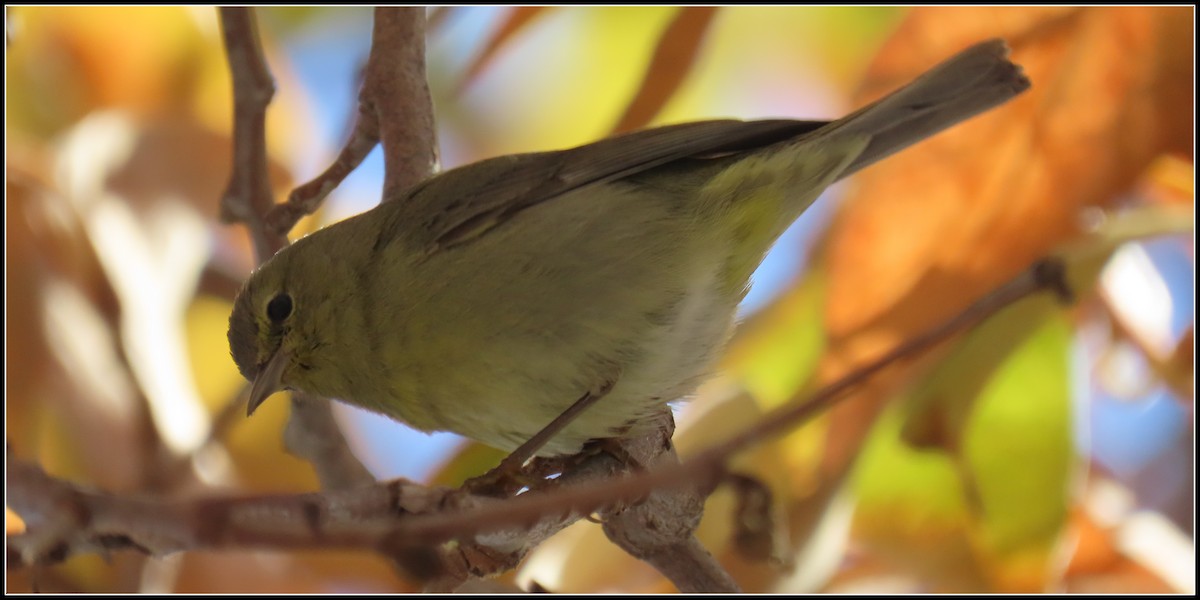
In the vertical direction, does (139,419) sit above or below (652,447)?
above

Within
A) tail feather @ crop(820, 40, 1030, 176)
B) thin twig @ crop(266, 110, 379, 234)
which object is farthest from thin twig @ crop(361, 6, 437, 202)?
tail feather @ crop(820, 40, 1030, 176)

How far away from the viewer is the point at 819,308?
3.14 m

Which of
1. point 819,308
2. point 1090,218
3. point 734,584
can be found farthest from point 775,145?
point 734,584

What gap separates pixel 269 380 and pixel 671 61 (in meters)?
1.47

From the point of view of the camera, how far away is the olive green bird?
7.66 feet

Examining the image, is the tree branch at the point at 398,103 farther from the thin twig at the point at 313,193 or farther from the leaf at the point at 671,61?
the leaf at the point at 671,61

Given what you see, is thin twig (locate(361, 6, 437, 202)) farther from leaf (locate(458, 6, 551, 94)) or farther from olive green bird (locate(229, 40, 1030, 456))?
leaf (locate(458, 6, 551, 94))

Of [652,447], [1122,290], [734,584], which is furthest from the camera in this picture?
[1122,290]

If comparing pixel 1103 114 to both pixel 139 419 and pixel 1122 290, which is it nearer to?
pixel 1122 290

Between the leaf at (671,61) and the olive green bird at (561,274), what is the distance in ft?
1.41

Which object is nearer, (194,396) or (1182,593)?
(1182,593)

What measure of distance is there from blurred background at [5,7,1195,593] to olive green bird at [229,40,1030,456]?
303 mm

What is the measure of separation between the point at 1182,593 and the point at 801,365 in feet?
3.83

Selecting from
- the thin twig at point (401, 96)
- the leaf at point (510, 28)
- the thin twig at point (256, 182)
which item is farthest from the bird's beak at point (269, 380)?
the leaf at point (510, 28)
